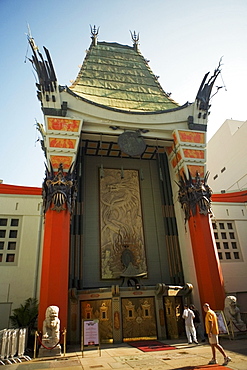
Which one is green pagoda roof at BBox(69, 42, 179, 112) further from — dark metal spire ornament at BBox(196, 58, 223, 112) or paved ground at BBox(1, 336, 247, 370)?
paved ground at BBox(1, 336, 247, 370)

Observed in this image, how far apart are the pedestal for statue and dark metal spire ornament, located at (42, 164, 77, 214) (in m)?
4.57

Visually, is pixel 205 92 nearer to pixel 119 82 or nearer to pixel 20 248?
pixel 119 82

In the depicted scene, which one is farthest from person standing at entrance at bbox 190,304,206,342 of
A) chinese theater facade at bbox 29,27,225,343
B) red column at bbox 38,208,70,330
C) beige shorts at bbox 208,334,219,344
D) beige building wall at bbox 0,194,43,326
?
beige building wall at bbox 0,194,43,326

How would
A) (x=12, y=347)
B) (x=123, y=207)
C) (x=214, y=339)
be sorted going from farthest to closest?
(x=123, y=207), (x=12, y=347), (x=214, y=339)

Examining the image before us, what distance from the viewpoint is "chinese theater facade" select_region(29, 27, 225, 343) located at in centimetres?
1237

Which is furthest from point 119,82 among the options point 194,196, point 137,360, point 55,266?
point 137,360

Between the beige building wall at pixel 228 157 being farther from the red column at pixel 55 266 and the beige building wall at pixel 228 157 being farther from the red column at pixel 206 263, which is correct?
the red column at pixel 55 266

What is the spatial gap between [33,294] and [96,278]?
3.31 meters

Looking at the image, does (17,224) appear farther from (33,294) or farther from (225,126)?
(225,126)

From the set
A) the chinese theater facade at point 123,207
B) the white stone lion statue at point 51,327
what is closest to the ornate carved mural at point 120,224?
the chinese theater facade at point 123,207

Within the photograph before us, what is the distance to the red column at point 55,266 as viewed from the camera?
35.9 ft

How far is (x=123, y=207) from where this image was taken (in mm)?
17047

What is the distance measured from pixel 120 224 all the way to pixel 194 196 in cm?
477

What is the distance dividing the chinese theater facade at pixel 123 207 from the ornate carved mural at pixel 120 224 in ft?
0.21
